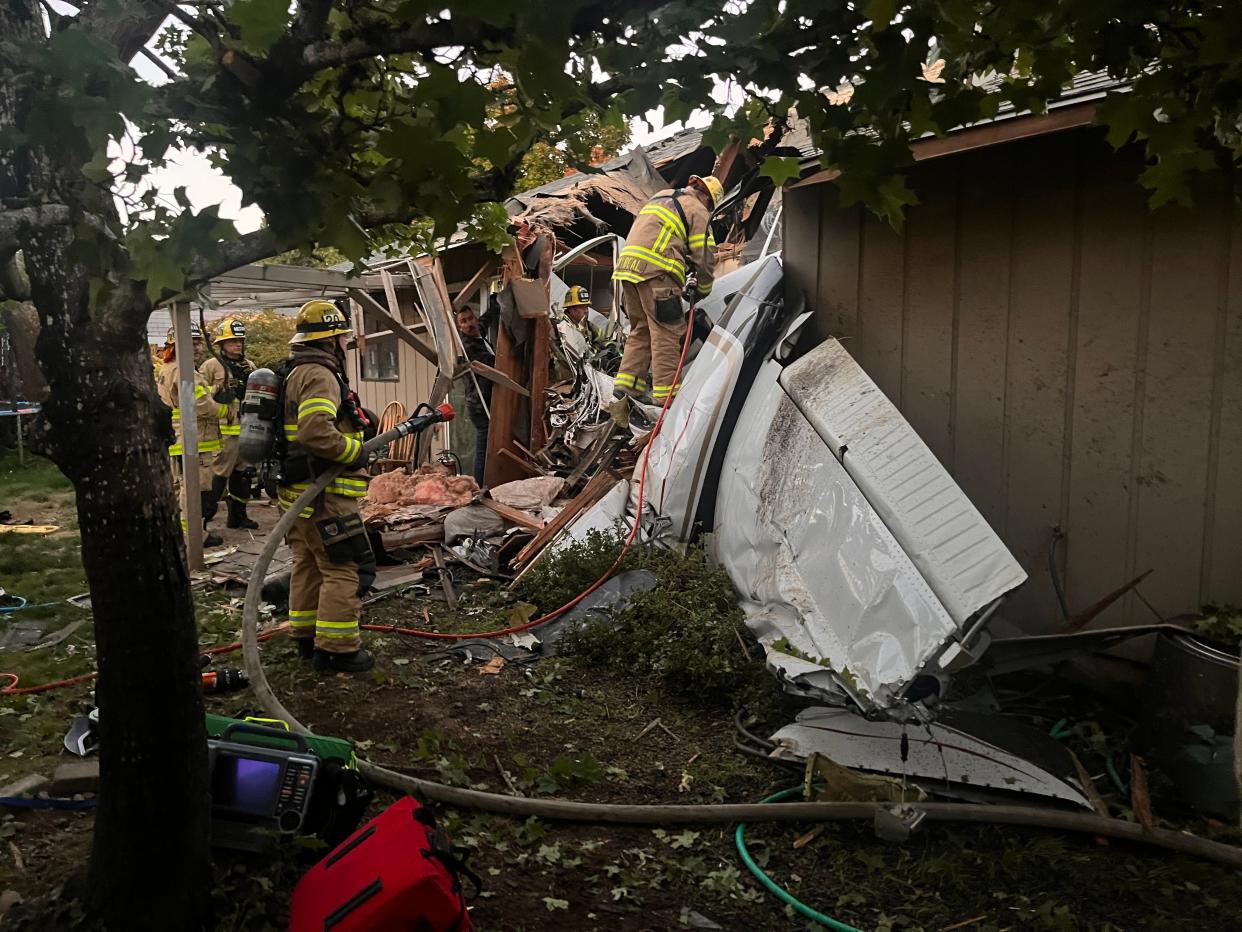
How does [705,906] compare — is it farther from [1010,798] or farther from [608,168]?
[608,168]

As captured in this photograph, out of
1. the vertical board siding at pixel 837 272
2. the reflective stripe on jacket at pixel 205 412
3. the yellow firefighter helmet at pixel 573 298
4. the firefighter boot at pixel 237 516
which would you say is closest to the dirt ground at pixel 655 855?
the vertical board siding at pixel 837 272

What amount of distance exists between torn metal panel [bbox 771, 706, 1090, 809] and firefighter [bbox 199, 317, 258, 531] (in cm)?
736

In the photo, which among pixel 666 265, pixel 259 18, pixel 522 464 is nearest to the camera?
pixel 259 18

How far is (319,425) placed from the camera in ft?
16.8

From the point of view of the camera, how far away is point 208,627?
6.38 m

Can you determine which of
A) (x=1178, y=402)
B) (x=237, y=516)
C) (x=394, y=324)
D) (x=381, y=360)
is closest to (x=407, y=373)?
(x=381, y=360)

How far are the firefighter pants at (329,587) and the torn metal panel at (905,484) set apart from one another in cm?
280

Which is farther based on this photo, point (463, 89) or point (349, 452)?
point (349, 452)

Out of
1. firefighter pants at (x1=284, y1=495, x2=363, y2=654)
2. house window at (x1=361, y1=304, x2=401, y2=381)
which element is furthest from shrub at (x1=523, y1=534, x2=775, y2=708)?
house window at (x1=361, y1=304, x2=401, y2=381)

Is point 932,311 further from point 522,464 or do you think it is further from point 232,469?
point 232,469

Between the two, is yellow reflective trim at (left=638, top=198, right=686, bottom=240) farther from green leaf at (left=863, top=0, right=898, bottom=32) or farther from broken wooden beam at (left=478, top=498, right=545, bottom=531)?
green leaf at (left=863, top=0, right=898, bottom=32)

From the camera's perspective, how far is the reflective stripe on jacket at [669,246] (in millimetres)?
→ 7453

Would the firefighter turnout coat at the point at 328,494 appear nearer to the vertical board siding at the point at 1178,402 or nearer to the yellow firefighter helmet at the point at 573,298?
the vertical board siding at the point at 1178,402

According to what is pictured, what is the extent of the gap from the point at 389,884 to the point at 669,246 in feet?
19.4
